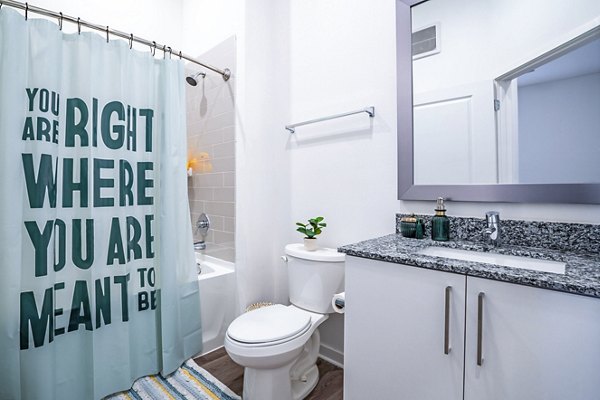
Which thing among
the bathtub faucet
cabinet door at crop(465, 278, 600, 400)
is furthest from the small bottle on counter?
the bathtub faucet

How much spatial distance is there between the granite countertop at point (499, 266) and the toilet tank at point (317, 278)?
33 cm

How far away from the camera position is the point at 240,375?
163 centimetres

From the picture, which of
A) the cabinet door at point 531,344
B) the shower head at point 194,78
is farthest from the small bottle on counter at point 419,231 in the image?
the shower head at point 194,78

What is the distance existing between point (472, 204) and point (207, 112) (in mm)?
1862

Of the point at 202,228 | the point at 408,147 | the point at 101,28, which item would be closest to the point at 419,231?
the point at 408,147

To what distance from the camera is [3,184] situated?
1155 mm

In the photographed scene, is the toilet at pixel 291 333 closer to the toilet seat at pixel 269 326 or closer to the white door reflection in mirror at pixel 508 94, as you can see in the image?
the toilet seat at pixel 269 326

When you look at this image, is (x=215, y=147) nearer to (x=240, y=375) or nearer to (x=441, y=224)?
(x=240, y=375)

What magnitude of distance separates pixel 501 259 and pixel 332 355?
113cm

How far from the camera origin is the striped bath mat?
1.45 meters

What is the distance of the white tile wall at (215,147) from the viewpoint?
1.97 metres

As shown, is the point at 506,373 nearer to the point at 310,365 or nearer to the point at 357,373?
the point at 357,373

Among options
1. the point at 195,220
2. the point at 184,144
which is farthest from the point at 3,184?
the point at 195,220

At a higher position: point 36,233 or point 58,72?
point 58,72
